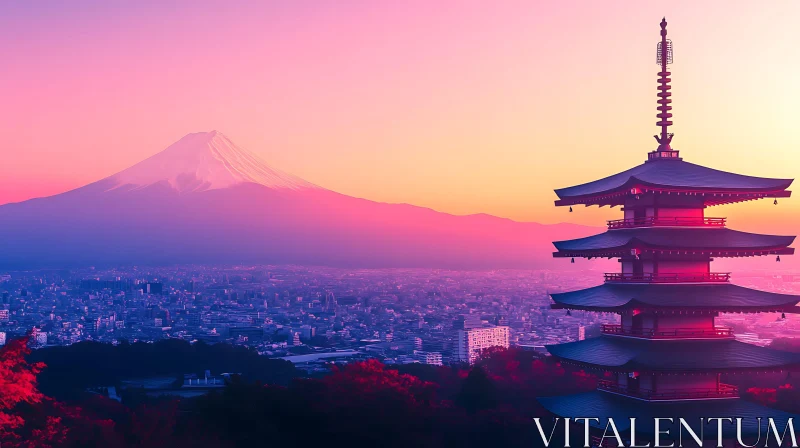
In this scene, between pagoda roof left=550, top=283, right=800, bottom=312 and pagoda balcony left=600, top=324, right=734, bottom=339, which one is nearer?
pagoda roof left=550, top=283, right=800, bottom=312

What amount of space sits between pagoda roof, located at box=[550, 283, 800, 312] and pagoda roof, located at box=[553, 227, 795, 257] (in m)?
0.97

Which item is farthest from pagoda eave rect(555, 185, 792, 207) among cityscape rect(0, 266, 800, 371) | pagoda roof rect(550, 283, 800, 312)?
cityscape rect(0, 266, 800, 371)

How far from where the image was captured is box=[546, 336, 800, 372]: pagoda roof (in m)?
25.0

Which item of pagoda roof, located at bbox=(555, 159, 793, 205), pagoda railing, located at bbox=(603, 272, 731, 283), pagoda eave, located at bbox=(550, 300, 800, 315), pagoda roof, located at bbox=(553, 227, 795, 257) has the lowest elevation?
pagoda eave, located at bbox=(550, 300, 800, 315)

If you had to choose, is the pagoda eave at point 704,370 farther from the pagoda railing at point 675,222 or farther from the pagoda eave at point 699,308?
the pagoda railing at point 675,222

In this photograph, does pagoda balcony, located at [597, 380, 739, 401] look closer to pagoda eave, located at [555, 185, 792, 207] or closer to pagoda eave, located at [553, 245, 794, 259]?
pagoda eave, located at [553, 245, 794, 259]

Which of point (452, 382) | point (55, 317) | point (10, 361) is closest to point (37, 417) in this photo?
point (10, 361)

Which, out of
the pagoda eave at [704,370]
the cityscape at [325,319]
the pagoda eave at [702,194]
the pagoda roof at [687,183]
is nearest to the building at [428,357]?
the cityscape at [325,319]

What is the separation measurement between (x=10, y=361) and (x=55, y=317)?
143191 mm

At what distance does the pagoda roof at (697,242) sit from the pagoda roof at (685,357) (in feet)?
7.82

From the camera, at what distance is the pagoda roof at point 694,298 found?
2536cm

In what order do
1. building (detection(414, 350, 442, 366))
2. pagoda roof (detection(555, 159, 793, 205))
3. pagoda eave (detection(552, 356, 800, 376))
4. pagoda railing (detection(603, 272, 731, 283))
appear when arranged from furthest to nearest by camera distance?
building (detection(414, 350, 442, 366)) < pagoda railing (detection(603, 272, 731, 283)) < pagoda roof (detection(555, 159, 793, 205)) < pagoda eave (detection(552, 356, 800, 376))

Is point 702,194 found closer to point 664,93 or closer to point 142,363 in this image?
point 664,93

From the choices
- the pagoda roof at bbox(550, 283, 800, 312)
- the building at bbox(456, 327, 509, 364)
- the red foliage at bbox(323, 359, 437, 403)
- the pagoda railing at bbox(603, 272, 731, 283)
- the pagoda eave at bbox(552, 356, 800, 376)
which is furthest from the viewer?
the building at bbox(456, 327, 509, 364)
